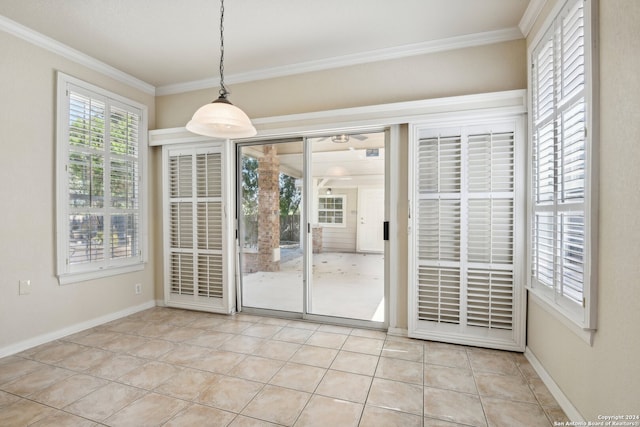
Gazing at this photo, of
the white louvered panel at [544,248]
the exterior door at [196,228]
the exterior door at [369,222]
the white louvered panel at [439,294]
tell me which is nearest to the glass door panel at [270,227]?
the exterior door at [196,228]

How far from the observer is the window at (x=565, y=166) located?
5.42 ft

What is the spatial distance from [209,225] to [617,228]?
3.60m

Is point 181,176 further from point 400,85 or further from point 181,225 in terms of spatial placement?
point 400,85

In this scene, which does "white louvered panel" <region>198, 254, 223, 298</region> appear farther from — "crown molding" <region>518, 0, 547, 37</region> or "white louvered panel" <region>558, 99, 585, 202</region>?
"crown molding" <region>518, 0, 547, 37</region>

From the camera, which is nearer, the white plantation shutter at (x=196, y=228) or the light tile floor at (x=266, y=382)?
the light tile floor at (x=266, y=382)

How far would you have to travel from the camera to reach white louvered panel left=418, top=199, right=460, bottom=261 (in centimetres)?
288

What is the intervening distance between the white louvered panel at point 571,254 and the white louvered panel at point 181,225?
367cm

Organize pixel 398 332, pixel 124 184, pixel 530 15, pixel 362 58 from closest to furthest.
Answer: pixel 530 15 → pixel 398 332 → pixel 362 58 → pixel 124 184

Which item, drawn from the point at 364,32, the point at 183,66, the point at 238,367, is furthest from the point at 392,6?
the point at 238,367

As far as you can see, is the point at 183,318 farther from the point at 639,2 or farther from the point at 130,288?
the point at 639,2

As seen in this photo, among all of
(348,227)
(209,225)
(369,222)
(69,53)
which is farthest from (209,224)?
(369,222)

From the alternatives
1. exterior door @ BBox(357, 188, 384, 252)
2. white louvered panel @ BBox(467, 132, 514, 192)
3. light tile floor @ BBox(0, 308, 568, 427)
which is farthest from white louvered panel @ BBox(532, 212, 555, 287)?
exterior door @ BBox(357, 188, 384, 252)

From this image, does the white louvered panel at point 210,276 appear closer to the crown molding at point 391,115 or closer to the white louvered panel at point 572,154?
the crown molding at point 391,115

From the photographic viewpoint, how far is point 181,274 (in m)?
3.97
